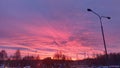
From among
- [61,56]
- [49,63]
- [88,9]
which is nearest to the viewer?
[88,9]

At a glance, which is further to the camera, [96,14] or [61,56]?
[61,56]

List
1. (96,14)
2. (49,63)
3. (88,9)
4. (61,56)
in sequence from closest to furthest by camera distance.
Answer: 1. (88,9)
2. (96,14)
3. (49,63)
4. (61,56)

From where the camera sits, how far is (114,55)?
653ft

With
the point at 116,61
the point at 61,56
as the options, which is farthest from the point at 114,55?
the point at 61,56

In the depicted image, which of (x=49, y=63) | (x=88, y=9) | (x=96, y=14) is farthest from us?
(x=49, y=63)

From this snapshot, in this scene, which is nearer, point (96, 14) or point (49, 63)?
point (96, 14)

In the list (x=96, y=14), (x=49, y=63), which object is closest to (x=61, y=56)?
(x=49, y=63)

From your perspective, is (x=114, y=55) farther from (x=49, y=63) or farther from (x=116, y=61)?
(x=49, y=63)

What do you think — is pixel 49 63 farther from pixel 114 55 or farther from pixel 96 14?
pixel 96 14

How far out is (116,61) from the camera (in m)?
182

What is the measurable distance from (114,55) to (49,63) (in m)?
53.6

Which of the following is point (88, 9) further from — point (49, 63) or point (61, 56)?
point (61, 56)

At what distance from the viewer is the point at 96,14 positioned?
3575 cm

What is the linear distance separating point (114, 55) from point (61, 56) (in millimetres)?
39981
